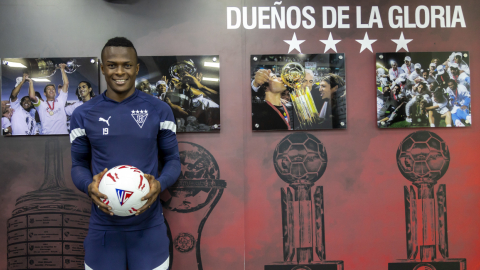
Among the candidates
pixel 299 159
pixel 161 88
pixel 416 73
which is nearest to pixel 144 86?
pixel 161 88

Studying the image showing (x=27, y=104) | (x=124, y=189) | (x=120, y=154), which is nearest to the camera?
(x=124, y=189)

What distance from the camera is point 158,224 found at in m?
1.47

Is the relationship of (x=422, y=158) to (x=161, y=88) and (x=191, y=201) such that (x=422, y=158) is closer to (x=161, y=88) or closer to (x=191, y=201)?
(x=191, y=201)

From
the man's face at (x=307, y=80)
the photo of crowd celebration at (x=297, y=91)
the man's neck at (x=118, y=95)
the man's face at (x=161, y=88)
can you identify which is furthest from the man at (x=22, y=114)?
the man's face at (x=307, y=80)

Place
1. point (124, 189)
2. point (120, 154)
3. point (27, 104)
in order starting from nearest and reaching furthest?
point (124, 189)
point (120, 154)
point (27, 104)

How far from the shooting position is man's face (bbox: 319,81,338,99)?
5.92ft

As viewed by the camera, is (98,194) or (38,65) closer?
(98,194)

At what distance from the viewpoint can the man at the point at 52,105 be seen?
1.75 meters

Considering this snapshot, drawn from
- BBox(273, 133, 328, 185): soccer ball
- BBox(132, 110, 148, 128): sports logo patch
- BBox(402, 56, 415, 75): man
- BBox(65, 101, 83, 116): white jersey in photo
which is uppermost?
BBox(402, 56, 415, 75): man

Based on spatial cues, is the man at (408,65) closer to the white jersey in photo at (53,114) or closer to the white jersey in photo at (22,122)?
the white jersey in photo at (53,114)

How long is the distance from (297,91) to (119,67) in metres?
1.00

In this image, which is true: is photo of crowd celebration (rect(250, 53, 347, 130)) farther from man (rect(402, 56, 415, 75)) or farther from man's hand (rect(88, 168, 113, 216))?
man's hand (rect(88, 168, 113, 216))

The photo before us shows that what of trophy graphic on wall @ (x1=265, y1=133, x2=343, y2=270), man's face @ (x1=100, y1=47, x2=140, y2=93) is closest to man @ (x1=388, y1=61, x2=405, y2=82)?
trophy graphic on wall @ (x1=265, y1=133, x2=343, y2=270)

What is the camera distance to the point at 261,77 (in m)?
1.80
